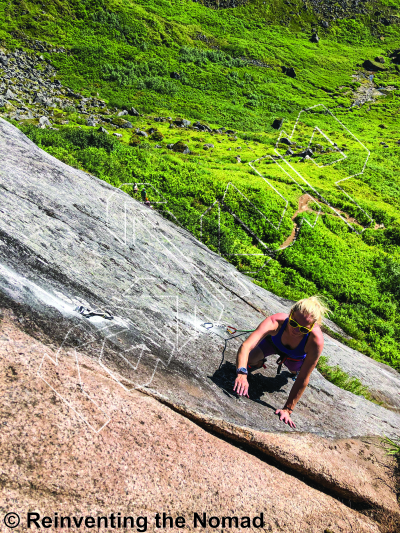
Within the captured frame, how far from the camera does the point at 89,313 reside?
5188mm

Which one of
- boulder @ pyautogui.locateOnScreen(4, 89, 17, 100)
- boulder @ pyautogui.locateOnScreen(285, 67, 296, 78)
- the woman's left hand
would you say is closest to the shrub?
boulder @ pyautogui.locateOnScreen(4, 89, 17, 100)

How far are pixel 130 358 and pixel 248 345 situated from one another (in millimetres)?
1823

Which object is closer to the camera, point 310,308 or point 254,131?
point 310,308

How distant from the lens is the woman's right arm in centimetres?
482

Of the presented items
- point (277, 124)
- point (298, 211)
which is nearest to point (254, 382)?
point (298, 211)

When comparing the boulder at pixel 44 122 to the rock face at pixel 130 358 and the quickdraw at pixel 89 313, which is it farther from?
the quickdraw at pixel 89 313

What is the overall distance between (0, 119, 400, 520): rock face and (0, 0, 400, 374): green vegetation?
28.7ft

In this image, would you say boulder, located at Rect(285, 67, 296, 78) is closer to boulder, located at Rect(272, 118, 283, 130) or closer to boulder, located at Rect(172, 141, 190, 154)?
boulder, located at Rect(272, 118, 283, 130)

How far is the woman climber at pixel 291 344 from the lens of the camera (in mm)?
4820

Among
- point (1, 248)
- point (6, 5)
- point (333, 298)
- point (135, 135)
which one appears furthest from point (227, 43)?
point (1, 248)

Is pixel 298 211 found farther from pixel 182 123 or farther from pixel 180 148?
pixel 182 123

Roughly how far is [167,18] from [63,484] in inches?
4620

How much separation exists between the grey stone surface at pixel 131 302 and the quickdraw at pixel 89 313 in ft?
0.29

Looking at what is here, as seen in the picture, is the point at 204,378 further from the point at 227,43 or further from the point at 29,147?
the point at 227,43
